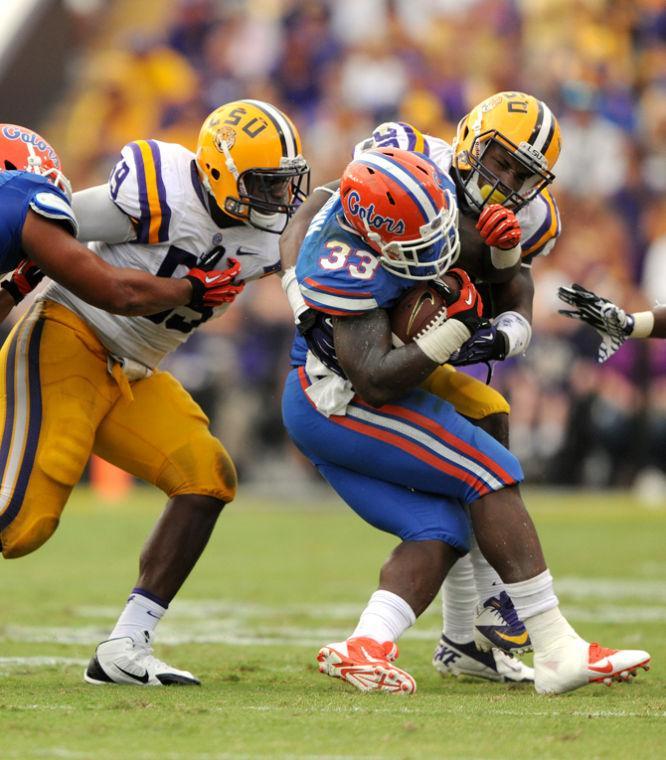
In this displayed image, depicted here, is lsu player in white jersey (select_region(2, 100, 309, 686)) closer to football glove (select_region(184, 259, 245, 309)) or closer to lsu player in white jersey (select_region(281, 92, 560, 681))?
football glove (select_region(184, 259, 245, 309))

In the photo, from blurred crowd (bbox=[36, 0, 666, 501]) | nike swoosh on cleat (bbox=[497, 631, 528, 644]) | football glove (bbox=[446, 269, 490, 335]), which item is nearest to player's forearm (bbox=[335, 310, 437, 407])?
football glove (bbox=[446, 269, 490, 335])

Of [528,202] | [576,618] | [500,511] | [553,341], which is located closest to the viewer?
[500,511]

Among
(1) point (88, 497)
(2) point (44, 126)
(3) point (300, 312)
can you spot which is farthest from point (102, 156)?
(3) point (300, 312)

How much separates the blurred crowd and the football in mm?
7516

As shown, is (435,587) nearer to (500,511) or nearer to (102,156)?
(500,511)

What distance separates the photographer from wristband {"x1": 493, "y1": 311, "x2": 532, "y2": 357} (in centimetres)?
404

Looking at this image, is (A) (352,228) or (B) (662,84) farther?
(B) (662,84)

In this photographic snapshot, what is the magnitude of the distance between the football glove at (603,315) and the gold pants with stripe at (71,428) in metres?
1.21

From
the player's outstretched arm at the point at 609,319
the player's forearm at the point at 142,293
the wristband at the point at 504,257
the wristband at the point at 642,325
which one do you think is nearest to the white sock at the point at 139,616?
the player's forearm at the point at 142,293

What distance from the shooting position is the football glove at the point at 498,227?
392 centimetres

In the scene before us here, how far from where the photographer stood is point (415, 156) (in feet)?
13.0

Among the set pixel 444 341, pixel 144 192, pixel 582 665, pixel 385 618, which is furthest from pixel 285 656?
pixel 144 192

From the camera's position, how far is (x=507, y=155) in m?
4.27

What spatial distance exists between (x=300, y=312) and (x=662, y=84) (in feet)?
30.7
